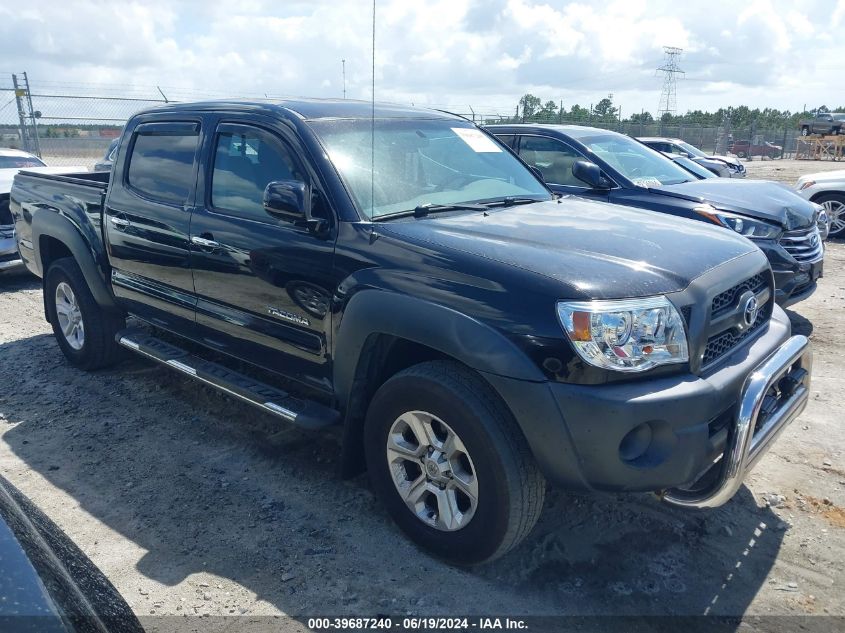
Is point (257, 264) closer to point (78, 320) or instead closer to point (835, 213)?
point (78, 320)

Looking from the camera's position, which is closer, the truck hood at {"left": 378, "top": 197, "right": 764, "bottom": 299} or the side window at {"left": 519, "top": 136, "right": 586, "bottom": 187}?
the truck hood at {"left": 378, "top": 197, "right": 764, "bottom": 299}

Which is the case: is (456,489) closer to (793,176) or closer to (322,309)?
(322,309)

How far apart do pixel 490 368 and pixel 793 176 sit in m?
25.9

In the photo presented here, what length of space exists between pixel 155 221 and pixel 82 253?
1.09 meters

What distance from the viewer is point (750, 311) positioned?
3100 millimetres

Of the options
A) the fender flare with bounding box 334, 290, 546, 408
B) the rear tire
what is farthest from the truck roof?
the rear tire

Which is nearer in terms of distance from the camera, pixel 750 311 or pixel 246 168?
pixel 750 311

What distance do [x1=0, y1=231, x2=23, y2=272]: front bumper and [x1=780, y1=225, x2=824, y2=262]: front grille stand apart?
7.86 metres

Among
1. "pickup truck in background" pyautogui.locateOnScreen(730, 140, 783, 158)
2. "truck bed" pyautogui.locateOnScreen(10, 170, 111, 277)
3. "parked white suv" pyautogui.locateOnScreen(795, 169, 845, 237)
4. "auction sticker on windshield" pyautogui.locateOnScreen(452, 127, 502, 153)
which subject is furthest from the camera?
"pickup truck in background" pyautogui.locateOnScreen(730, 140, 783, 158)

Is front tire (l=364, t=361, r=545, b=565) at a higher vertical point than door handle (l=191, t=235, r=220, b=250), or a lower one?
lower

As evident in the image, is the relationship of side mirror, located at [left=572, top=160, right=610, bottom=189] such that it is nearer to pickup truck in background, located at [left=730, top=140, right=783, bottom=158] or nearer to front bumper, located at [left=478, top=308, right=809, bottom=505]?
front bumper, located at [left=478, top=308, right=809, bottom=505]

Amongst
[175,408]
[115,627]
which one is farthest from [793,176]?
[115,627]

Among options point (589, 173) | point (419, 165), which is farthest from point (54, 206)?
point (589, 173)

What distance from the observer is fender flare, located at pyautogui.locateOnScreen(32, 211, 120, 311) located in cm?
498
